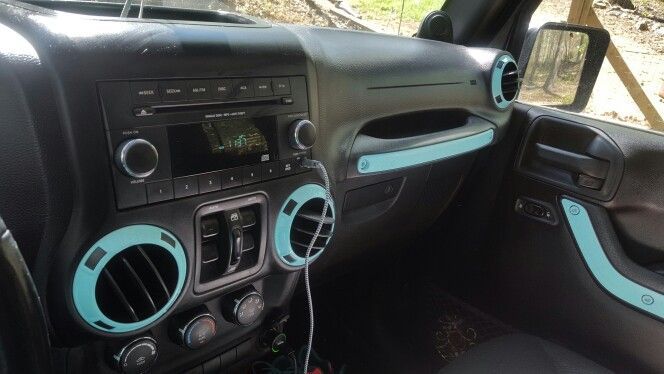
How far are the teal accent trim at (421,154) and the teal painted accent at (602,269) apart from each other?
348mm

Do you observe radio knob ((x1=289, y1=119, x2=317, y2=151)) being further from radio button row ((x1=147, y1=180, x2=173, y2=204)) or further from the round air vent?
the round air vent

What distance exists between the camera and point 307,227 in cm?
114

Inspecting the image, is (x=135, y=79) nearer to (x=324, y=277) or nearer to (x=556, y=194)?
(x=324, y=277)

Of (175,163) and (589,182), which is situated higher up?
(175,163)

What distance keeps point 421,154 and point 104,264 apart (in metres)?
0.86

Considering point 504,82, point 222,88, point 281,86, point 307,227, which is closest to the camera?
point 222,88

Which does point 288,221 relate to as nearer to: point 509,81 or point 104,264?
point 104,264

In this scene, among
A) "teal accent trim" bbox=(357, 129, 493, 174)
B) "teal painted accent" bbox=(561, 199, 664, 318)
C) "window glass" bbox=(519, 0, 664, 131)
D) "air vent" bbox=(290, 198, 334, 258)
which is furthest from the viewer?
"window glass" bbox=(519, 0, 664, 131)

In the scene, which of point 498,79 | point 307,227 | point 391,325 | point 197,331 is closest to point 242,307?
point 197,331

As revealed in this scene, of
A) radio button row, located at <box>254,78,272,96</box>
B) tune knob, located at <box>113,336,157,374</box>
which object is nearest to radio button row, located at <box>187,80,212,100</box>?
radio button row, located at <box>254,78,272,96</box>

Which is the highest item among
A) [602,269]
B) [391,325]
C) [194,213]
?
[194,213]

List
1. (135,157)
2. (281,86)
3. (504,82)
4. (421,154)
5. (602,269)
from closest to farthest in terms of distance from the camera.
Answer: (135,157), (281,86), (421,154), (602,269), (504,82)

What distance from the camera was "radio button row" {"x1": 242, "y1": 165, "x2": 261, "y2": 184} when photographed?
0.99m

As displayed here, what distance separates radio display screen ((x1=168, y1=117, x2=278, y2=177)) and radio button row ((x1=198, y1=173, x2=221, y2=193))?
10mm
